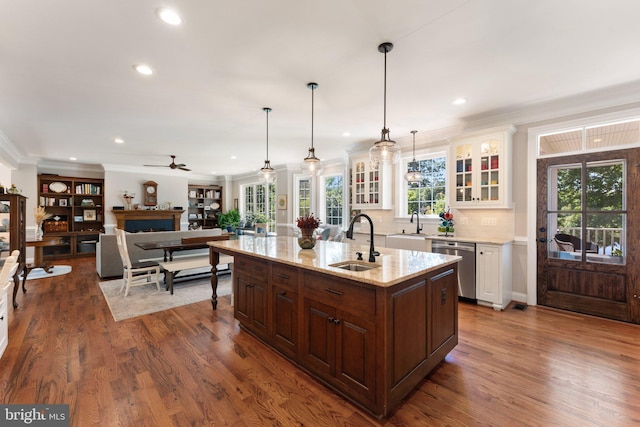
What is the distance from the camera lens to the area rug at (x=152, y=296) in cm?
371

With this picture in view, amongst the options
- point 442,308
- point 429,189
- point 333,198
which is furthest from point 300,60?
point 333,198

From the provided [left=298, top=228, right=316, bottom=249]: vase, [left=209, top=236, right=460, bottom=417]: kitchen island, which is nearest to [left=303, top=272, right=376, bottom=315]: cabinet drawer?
[left=209, top=236, right=460, bottom=417]: kitchen island

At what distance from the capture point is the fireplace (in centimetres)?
823

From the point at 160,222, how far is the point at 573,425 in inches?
385

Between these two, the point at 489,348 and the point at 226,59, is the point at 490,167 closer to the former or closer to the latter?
the point at 489,348

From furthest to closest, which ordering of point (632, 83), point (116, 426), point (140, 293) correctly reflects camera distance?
point (140, 293) < point (632, 83) < point (116, 426)

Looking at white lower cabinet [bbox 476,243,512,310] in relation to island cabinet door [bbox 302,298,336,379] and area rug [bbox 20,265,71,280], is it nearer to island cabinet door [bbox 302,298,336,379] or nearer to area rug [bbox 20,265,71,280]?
island cabinet door [bbox 302,298,336,379]

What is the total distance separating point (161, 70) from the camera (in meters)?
2.75

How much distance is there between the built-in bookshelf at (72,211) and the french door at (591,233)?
403 inches

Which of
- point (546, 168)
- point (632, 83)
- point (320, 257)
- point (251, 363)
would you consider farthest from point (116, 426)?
point (632, 83)

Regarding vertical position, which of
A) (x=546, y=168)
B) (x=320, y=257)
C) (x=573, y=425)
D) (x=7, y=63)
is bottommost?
(x=573, y=425)

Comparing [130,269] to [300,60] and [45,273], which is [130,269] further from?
[300,60]

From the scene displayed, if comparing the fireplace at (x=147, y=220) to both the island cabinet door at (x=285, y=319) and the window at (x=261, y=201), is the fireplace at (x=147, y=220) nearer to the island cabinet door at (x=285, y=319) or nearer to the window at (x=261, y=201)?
the window at (x=261, y=201)

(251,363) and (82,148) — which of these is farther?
(82,148)
